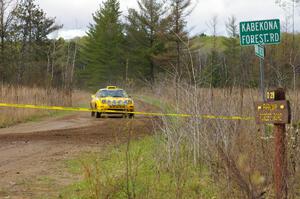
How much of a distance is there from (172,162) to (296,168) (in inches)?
79.1

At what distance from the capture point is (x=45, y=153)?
1052 centimetres

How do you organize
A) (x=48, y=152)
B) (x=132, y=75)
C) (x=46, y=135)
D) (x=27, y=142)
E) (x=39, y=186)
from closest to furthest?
1. (x=39, y=186)
2. (x=48, y=152)
3. (x=27, y=142)
4. (x=46, y=135)
5. (x=132, y=75)

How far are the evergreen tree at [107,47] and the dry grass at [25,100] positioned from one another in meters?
29.9

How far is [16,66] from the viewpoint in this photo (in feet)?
112

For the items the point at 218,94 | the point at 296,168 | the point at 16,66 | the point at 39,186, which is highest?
the point at 16,66

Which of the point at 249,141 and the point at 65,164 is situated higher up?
the point at 249,141

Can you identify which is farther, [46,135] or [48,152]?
[46,135]

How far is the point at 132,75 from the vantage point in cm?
5425

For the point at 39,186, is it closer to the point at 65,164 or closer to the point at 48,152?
the point at 65,164

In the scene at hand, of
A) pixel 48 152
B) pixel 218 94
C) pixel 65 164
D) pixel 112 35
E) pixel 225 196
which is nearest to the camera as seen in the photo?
pixel 225 196

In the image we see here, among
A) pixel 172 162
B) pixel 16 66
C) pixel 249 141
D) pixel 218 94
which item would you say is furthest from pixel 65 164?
pixel 16 66

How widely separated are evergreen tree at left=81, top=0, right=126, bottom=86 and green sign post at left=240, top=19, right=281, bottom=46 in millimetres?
50575

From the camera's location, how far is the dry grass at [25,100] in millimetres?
18531

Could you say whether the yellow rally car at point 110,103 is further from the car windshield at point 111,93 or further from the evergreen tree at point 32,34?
the evergreen tree at point 32,34
